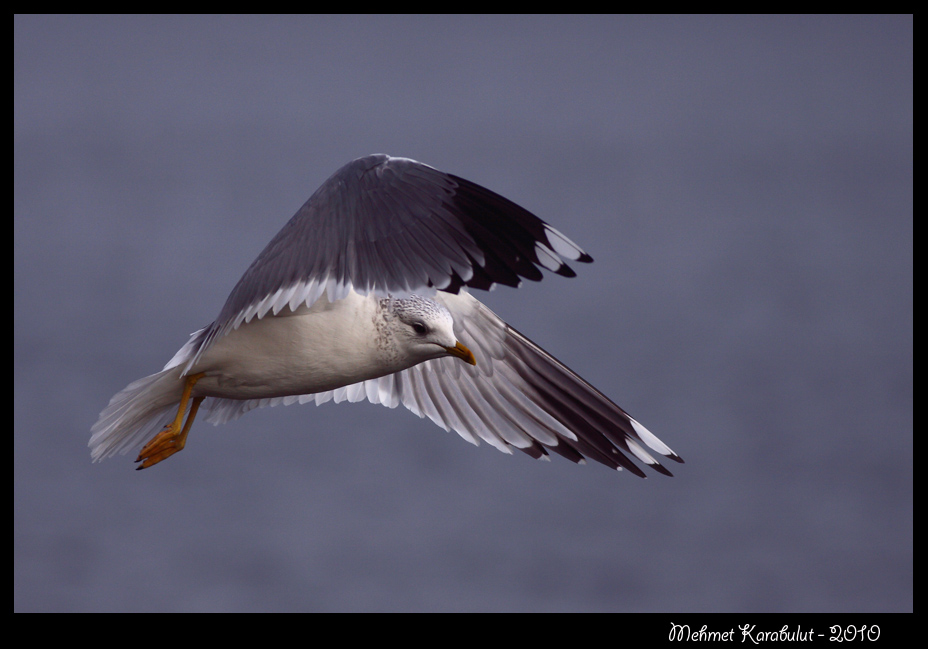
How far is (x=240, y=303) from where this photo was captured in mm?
1887

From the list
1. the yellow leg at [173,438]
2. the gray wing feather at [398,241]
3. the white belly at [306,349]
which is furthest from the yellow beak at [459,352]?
the yellow leg at [173,438]

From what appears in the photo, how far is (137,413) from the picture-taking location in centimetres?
224

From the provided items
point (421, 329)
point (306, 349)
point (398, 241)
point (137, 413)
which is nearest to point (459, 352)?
point (421, 329)

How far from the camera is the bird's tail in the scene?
2.15 m

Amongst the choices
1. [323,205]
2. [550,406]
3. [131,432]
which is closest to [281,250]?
[323,205]

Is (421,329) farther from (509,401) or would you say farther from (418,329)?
(509,401)

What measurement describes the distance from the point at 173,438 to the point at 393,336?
546 mm

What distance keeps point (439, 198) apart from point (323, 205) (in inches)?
Answer: 8.7

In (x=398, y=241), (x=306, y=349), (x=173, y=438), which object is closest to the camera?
(x=398, y=241)

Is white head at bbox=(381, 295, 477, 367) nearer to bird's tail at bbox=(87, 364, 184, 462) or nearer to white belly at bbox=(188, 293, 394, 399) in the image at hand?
white belly at bbox=(188, 293, 394, 399)

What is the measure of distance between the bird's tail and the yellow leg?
0.14 ft

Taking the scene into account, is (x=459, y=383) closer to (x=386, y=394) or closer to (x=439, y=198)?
(x=386, y=394)

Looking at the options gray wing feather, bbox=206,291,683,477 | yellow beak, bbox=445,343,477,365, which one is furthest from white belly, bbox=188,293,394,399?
gray wing feather, bbox=206,291,683,477

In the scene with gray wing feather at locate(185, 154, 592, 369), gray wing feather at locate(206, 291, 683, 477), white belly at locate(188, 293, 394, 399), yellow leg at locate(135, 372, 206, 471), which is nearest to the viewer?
gray wing feather at locate(185, 154, 592, 369)
